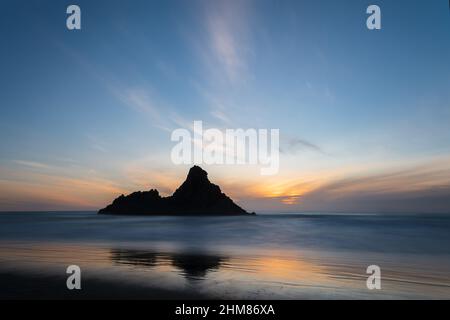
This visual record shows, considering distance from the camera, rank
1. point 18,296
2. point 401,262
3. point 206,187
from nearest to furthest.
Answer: point 18,296, point 401,262, point 206,187

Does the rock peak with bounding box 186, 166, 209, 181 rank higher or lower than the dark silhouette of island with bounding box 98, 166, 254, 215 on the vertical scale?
higher

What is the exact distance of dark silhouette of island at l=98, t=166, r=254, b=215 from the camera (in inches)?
7111

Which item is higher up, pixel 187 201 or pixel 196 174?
pixel 196 174

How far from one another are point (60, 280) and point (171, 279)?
4364 millimetres

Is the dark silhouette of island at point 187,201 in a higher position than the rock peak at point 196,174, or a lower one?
lower

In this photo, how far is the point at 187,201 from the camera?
18112 cm

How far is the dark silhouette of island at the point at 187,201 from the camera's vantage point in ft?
593
